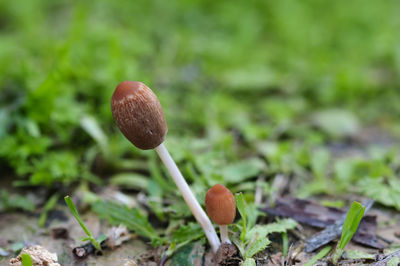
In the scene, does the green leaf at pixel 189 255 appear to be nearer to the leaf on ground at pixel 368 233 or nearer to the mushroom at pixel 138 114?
the mushroom at pixel 138 114

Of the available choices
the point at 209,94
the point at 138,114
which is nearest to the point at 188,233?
the point at 138,114

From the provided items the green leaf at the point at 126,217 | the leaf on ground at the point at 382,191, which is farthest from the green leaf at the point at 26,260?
the leaf on ground at the point at 382,191

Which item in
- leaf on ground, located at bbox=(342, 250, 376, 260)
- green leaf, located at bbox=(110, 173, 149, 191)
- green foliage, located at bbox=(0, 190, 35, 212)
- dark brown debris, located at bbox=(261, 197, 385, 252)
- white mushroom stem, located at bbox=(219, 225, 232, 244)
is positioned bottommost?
leaf on ground, located at bbox=(342, 250, 376, 260)

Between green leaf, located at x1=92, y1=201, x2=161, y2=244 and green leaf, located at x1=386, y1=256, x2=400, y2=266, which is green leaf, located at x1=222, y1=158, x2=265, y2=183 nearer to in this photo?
green leaf, located at x1=92, y1=201, x2=161, y2=244

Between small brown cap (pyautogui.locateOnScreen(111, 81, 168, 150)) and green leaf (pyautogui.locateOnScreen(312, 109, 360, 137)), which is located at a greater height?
small brown cap (pyautogui.locateOnScreen(111, 81, 168, 150))

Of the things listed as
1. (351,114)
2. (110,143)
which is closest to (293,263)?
(110,143)

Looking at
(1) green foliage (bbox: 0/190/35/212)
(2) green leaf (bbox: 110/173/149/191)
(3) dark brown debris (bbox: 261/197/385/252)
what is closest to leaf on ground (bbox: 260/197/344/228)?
(3) dark brown debris (bbox: 261/197/385/252)

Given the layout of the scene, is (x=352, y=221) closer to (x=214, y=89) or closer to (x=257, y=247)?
(x=257, y=247)
